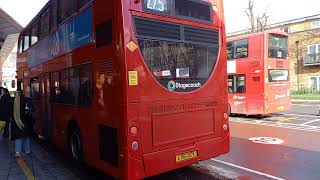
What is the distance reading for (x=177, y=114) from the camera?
247 inches

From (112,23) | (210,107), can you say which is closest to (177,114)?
(210,107)

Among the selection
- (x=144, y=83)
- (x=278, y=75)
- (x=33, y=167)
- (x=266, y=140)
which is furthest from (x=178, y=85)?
(x=278, y=75)

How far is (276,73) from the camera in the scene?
52.3 feet

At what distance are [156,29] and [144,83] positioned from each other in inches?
38.0

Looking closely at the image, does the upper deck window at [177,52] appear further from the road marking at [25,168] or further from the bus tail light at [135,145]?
the road marking at [25,168]

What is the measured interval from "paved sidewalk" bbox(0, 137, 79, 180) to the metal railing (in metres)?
31.3

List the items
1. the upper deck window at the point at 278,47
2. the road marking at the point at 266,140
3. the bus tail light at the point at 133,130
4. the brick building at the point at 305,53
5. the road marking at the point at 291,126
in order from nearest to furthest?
1. the bus tail light at the point at 133,130
2. the road marking at the point at 266,140
3. the road marking at the point at 291,126
4. the upper deck window at the point at 278,47
5. the brick building at the point at 305,53

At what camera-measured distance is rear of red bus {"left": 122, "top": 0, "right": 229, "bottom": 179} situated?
5.69 m

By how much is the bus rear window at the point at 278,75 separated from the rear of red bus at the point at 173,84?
30.1 feet

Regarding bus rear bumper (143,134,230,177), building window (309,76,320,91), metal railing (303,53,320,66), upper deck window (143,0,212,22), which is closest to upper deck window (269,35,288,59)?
upper deck window (143,0,212,22)

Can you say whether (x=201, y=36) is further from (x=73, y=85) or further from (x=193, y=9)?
(x=73, y=85)

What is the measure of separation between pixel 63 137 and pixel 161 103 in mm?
3692

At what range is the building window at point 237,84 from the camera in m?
16.5

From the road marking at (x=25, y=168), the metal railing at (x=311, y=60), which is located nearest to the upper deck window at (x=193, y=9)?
the road marking at (x=25, y=168)
